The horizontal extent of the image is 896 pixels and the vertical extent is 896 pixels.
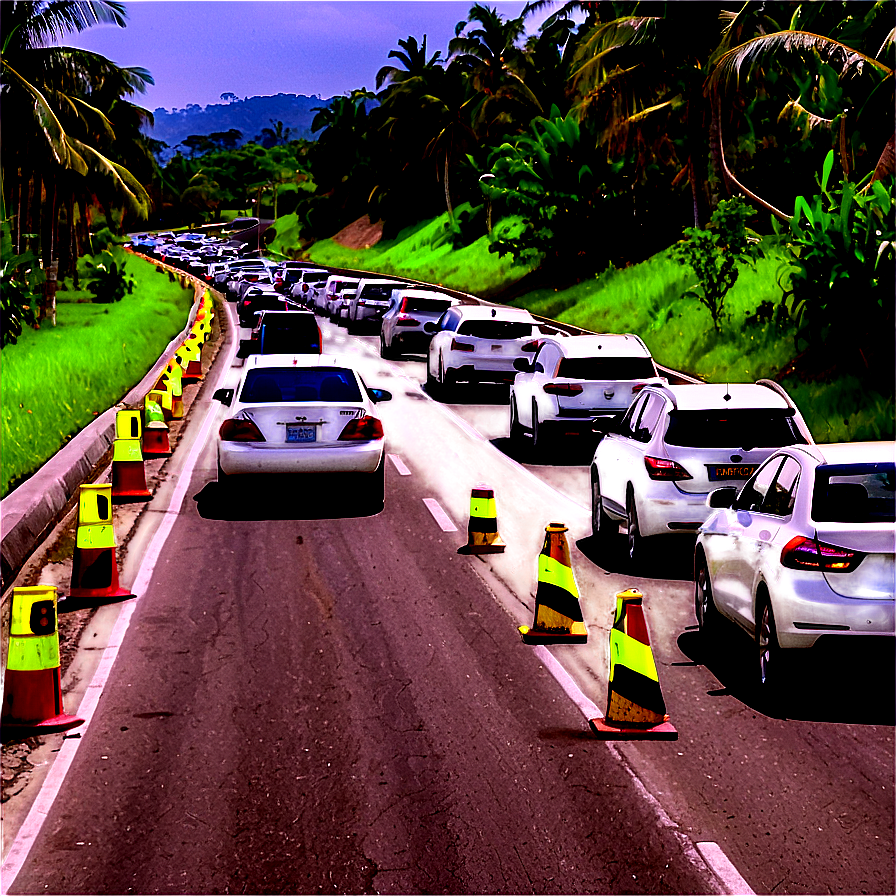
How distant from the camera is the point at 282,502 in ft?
53.7

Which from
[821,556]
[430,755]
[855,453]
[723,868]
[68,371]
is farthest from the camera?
[68,371]

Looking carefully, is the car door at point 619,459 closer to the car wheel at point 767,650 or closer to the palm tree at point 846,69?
the car wheel at point 767,650

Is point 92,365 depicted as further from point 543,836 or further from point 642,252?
point 642,252

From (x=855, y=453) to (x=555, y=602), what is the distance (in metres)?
2.49

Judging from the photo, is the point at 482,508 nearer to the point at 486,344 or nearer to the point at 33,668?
the point at 33,668

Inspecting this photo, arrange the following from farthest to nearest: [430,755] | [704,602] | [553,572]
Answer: [704,602] < [553,572] < [430,755]

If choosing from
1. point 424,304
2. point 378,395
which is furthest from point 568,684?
point 424,304

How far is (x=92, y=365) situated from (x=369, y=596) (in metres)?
17.7

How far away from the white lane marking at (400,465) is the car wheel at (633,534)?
5972mm

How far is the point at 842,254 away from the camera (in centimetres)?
2211

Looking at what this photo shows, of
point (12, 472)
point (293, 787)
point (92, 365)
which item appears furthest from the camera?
point (92, 365)

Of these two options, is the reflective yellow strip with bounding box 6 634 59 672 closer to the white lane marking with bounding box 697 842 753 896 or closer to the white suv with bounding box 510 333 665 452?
the white lane marking with bounding box 697 842 753 896

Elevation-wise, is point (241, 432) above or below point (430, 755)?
above

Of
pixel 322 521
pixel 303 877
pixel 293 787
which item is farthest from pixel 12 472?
pixel 303 877
